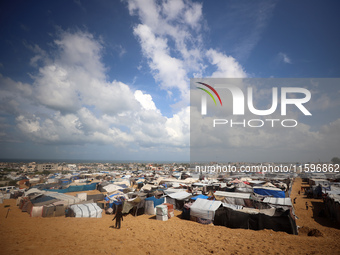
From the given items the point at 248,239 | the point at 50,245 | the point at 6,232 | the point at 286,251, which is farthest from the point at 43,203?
the point at 286,251

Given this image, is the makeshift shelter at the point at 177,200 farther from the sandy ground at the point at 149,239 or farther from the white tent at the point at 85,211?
the white tent at the point at 85,211

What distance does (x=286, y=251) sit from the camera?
8.02 metres

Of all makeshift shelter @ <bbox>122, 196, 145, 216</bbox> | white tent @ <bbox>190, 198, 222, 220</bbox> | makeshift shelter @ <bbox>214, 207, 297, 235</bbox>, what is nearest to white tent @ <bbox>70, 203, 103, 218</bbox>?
makeshift shelter @ <bbox>122, 196, 145, 216</bbox>

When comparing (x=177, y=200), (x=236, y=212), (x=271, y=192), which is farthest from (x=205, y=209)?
(x=271, y=192)

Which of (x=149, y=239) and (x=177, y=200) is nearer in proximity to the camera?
(x=149, y=239)

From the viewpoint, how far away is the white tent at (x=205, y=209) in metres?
12.8

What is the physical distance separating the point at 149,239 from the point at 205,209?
542cm

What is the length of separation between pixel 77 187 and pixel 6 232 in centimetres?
2409

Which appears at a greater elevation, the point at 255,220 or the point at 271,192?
the point at 255,220

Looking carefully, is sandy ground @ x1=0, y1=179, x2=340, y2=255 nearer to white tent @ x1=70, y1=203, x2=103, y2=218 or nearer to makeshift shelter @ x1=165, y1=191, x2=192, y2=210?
white tent @ x1=70, y1=203, x2=103, y2=218

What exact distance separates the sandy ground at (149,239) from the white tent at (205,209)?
787 mm

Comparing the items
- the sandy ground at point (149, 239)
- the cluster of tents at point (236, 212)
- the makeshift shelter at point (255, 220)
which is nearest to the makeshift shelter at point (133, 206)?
the cluster of tents at point (236, 212)

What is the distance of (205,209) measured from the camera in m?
13.1

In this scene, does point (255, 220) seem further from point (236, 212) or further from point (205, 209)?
point (205, 209)
